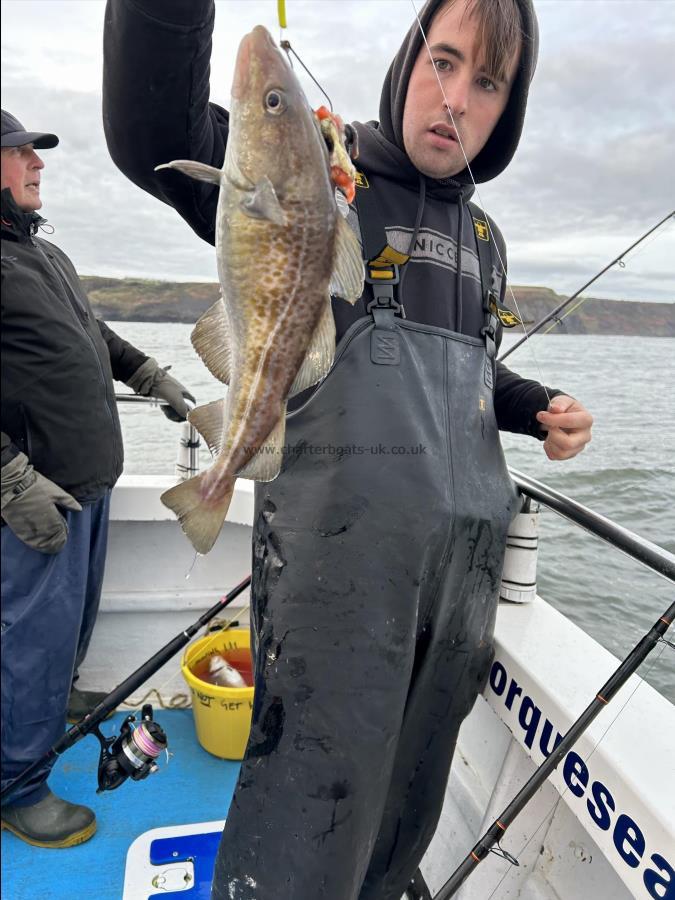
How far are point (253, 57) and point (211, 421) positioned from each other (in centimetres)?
79

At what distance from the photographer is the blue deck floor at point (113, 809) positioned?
2.58 m

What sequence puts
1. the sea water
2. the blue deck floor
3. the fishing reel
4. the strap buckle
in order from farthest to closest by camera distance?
the sea water, the fishing reel, the blue deck floor, the strap buckle

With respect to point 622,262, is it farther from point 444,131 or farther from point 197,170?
point 197,170

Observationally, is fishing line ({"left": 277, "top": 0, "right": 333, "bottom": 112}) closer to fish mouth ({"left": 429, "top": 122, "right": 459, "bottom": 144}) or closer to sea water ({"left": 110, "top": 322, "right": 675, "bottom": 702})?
fish mouth ({"left": 429, "top": 122, "right": 459, "bottom": 144})

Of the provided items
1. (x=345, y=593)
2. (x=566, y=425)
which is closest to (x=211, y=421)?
(x=345, y=593)

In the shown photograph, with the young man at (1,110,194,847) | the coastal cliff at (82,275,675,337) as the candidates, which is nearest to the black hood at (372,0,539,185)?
the coastal cliff at (82,275,675,337)

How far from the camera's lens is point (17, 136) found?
921mm

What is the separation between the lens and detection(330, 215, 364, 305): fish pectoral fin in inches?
53.8

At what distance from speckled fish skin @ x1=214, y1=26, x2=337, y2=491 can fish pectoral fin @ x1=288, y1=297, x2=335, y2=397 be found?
2cm

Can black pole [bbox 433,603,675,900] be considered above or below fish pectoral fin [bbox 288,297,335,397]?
below

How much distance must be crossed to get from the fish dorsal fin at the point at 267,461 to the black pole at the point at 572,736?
1.23 metres

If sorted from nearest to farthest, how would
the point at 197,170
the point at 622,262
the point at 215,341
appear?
the point at 197,170
the point at 215,341
the point at 622,262

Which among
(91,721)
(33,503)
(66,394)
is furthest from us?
(91,721)

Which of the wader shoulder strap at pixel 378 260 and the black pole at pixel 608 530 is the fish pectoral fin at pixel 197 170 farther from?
the black pole at pixel 608 530
